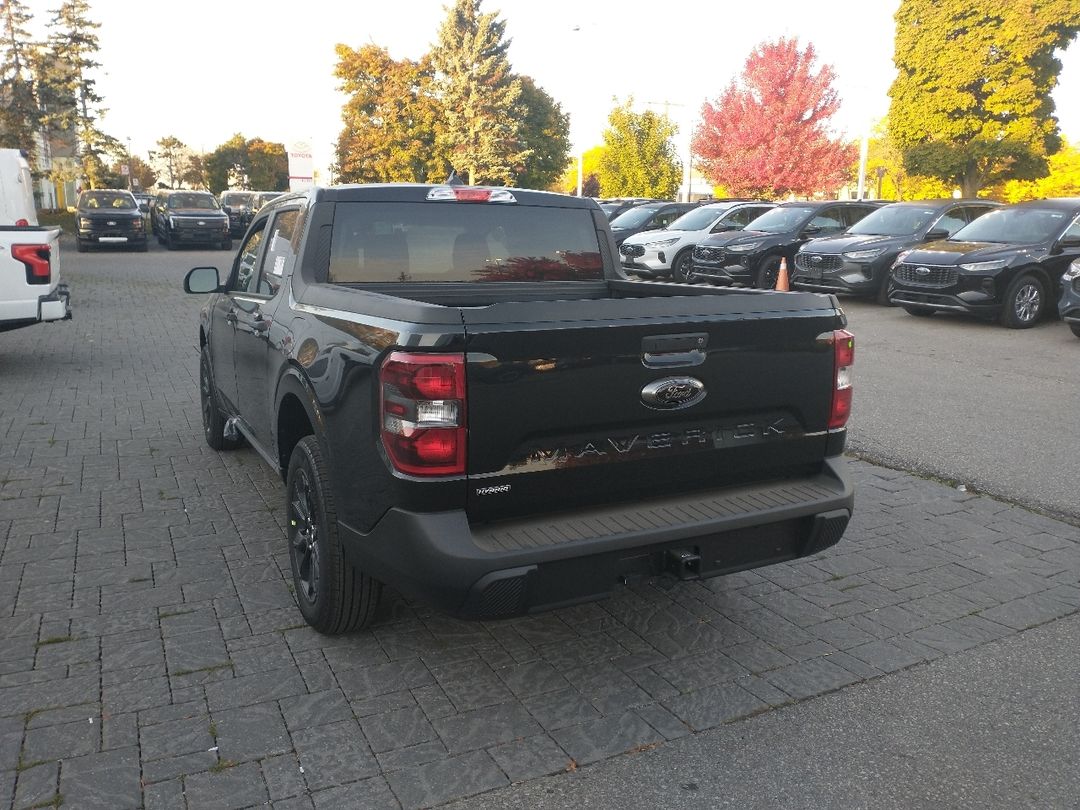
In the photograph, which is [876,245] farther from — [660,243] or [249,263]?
[249,263]

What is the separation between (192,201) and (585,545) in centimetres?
3157

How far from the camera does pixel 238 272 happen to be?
5656mm

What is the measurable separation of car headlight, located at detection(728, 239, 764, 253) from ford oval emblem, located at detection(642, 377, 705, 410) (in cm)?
1419

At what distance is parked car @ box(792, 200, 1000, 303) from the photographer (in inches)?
602

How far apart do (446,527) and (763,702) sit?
1.38m

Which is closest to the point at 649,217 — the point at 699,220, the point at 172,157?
the point at 699,220

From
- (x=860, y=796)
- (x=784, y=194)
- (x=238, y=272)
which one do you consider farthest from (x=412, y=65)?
(x=860, y=796)

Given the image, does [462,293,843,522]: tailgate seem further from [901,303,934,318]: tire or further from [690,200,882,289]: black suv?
[690,200,882,289]: black suv

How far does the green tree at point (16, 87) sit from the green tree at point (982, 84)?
33.5 m

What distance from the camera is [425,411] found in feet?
9.61

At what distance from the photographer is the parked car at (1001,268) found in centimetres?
1285

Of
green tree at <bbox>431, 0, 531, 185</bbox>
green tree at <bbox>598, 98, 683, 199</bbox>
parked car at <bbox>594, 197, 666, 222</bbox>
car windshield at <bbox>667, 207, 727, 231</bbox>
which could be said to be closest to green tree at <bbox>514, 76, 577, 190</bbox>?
green tree at <bbox>431, 0, 531, 185</bbox>

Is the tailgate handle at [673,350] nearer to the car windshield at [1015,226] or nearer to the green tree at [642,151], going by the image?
the car windshield at [1015,226]

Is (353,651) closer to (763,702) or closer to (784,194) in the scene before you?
(763,702)
